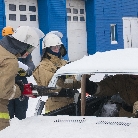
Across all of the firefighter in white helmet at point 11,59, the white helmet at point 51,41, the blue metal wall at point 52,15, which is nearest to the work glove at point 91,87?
the white helmet at point 51,41

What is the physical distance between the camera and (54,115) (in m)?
3.88

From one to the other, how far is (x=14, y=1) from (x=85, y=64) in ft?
35.4

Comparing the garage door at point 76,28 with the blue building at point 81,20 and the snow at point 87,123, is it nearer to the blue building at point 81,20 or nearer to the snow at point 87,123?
the blue building at point 81,20

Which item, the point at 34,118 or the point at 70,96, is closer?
the point at 34,118

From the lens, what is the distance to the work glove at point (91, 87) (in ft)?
14.3

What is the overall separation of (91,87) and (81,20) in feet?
41.6

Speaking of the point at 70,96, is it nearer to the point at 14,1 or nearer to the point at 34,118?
the point at 34,118

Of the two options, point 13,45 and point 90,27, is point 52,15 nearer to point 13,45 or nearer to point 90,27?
point 90,27

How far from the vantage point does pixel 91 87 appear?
4395 millimetres

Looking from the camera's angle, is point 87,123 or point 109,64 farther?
point 109,64

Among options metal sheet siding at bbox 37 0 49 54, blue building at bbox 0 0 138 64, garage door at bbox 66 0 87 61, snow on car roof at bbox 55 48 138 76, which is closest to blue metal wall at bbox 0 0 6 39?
blue building at bbox 0 0 138 64

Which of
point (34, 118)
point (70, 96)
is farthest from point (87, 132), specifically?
point (70, 96)

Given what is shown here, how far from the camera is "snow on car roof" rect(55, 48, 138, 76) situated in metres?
3.60

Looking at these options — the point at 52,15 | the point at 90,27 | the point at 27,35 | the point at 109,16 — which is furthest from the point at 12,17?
the point at 27,35
